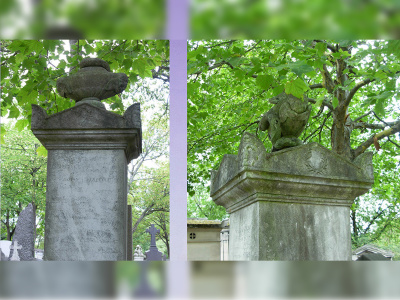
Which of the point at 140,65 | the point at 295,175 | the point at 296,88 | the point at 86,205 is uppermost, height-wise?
the point at 140,65

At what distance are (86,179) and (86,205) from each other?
194 mm

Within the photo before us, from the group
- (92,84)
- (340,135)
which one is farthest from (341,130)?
(92,84)

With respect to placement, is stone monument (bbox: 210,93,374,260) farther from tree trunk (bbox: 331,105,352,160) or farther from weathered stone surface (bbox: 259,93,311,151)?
tree trunk (bbox: 331,105,352,160)

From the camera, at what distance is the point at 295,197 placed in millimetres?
3053

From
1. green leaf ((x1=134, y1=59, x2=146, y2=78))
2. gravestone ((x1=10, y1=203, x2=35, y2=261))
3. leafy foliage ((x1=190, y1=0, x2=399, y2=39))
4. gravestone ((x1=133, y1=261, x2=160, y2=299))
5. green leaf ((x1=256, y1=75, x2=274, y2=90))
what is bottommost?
gravestone ((x1=133, y1=261, x2=160, y2=299))

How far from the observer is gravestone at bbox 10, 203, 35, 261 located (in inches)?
197

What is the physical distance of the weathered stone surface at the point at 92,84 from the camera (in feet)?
11.5

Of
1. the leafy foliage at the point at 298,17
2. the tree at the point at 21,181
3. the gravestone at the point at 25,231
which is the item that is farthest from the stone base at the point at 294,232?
the tree at the point at 21,181

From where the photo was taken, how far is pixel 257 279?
101 inches

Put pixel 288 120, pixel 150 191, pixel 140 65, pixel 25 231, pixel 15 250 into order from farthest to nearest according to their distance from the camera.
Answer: pixel 150 191 → pixel 15 250 → pixel 25 231 → pixel 140 65 → pixel 288 120

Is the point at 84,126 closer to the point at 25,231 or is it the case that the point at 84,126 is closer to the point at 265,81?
the point at 265,81

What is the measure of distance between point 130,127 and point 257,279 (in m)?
1.42

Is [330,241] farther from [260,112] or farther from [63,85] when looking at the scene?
[260,112]

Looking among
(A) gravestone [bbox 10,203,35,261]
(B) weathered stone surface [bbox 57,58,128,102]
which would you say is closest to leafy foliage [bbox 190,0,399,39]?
(B) weathered stone surface [bbox 57,58,128,102]
